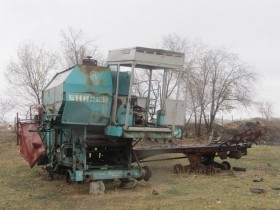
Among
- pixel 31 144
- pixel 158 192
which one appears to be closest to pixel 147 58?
pixel 158 192

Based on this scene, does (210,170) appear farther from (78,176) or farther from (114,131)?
(78,176)

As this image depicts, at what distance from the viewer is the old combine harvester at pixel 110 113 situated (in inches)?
394

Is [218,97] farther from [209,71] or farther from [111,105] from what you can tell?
[111,105]

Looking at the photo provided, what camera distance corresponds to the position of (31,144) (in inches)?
516

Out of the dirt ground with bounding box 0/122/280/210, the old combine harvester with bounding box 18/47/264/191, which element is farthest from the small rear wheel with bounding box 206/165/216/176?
the old combine harvester with bounding box 18/47/264/191

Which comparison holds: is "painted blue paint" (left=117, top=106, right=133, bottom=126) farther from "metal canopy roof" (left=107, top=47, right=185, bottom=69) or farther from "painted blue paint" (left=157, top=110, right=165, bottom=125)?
"metal canopy roof" (left=107, top=47, right=185, bottom=69)

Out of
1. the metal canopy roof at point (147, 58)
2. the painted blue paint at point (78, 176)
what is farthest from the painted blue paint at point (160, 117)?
the painted blue paint at point (78, 176)

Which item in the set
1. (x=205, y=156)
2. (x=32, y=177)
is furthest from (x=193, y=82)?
(x=32, y=177)

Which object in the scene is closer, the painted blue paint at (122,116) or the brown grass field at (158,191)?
the brown grass field at (158,191)

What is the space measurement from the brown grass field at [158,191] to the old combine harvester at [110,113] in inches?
22.1

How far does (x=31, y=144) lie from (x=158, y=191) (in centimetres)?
486

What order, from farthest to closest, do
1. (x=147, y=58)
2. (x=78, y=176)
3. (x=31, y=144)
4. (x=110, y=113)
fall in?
1. (x=31, y=144)
2. (x=110, y=113)
3. (x=147, y=58)
4. (x=78, y=176)

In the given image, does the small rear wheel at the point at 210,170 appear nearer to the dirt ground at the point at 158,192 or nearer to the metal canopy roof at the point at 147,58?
the dirt ground at the point at 158,192

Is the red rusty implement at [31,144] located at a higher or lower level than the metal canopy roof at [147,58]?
lower
